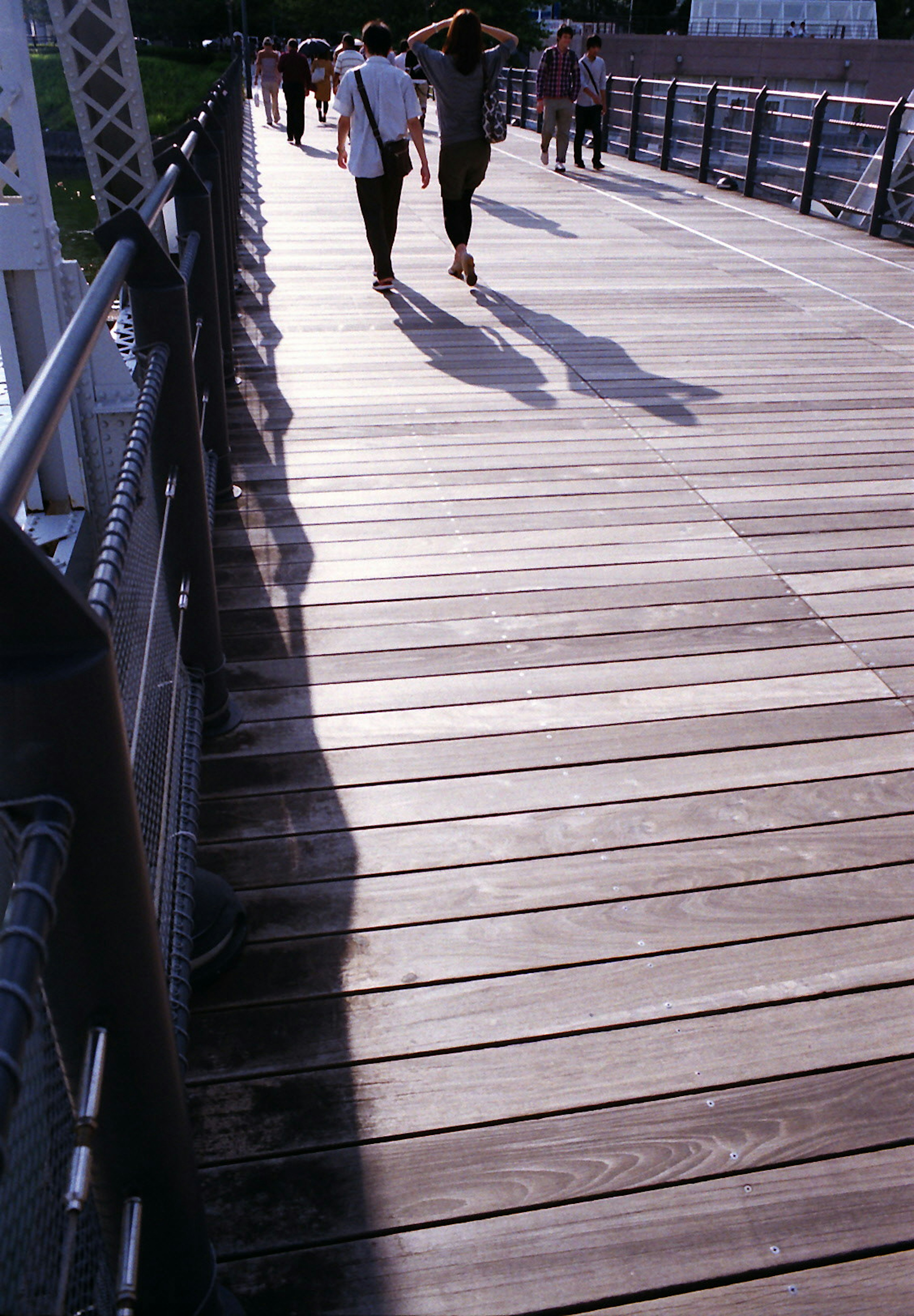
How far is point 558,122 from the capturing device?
1440 cm

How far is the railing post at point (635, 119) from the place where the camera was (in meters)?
15.6

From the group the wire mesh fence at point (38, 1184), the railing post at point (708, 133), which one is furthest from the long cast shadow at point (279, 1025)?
the railing post at point (708, 133)

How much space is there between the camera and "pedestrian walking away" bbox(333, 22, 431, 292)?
670cm

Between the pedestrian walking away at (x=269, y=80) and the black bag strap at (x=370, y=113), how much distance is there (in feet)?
58.5

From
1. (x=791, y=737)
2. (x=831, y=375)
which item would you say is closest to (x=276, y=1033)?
(x=791, y=737)

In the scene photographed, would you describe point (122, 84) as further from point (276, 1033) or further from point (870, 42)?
point (870, 42)

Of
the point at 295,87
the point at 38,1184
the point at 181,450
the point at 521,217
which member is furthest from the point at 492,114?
the point at 295,87

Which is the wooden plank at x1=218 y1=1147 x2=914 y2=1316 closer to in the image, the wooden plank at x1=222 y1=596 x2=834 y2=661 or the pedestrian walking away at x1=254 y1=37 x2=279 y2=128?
the wooden plank at x1=222 y1=596 x2=834 y2=661

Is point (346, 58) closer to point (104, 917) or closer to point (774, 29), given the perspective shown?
point (104, 917)

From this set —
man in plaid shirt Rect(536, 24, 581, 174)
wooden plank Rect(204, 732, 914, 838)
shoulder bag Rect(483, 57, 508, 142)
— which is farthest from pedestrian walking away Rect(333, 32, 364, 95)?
wooden plank Rect(204, 732, 914, 838)

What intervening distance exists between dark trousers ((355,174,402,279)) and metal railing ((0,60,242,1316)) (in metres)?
5.29

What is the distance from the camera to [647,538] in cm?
392

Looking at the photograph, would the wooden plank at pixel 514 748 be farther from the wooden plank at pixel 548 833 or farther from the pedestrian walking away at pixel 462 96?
the pedestrian walking away at pixel 462 96

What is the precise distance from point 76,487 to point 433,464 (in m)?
1.85
